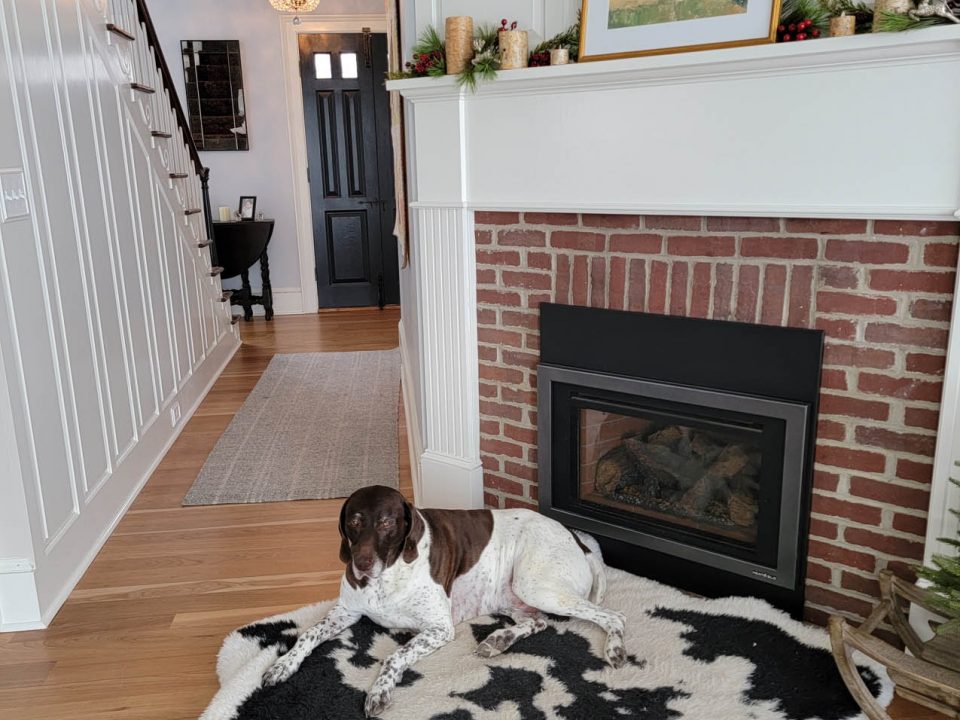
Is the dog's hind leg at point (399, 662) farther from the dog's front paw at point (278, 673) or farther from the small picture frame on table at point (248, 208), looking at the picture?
the small picture frame on table at point (248, 208)

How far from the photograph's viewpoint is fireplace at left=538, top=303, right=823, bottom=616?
2.09m

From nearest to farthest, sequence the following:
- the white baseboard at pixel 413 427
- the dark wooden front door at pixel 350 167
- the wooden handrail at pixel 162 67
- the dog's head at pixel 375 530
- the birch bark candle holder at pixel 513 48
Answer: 1. the dog's head at pixel 375 530
2. the birch bark candle holder at pixel 513 48
3. the white baseboard at pixel 413 427
4. the wooden handrail at pixel 162 67
5. the dark wooden front door at pixel 350 167

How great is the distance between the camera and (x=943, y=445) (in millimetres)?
1845

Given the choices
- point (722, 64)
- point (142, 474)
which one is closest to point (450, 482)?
point (142, 474)

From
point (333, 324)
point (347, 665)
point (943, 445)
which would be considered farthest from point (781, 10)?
point (333, 324)

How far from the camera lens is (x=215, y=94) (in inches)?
240

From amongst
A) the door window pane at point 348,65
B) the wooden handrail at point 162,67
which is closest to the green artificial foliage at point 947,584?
the wooden handrail at point 162,67

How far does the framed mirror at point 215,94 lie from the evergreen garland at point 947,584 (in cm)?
561

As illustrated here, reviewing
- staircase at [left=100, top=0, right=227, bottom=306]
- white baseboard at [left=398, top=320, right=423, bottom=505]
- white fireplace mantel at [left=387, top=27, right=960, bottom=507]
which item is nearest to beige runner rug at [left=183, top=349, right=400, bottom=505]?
white baseboard at [left=398, top=320, right=423, bottom=505]

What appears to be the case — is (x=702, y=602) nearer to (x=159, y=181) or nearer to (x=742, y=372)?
(x=742, y=372)

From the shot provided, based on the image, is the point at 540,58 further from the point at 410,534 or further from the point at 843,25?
the point at 410,534

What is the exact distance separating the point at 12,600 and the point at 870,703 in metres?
2.22

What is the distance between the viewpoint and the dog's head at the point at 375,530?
1950mm

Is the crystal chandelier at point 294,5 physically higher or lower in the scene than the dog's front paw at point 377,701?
higher
